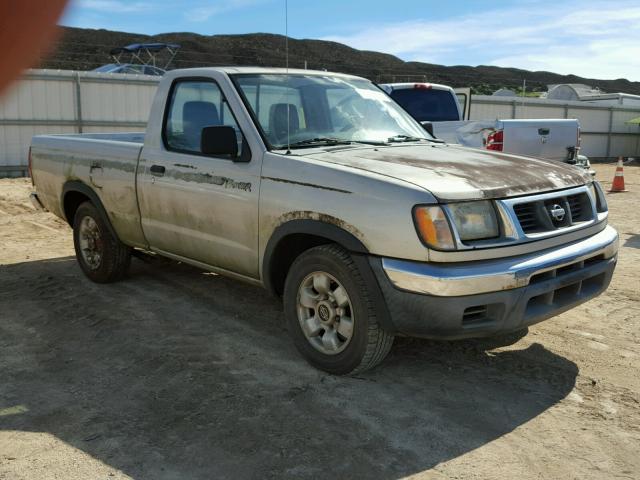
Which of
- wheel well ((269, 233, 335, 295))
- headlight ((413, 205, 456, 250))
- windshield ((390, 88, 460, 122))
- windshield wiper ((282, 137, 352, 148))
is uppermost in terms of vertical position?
windshield ((390, 88, 460, 122))

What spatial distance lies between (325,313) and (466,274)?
95 cm

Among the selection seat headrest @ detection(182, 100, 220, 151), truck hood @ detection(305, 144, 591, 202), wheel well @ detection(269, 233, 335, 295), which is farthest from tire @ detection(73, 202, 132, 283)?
truck hood @ detection(305, 144, 591, 202)

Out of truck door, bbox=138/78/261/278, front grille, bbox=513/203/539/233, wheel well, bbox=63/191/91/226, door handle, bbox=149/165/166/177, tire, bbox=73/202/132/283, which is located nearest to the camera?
front grille, bbox=513/203/539/233

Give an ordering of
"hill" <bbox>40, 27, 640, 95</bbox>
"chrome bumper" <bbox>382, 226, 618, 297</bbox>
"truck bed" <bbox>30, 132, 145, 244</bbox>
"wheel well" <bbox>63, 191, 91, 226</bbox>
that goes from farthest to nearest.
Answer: "hill" <bbox>40, 27, 640, 95</bbox>
"wheel well" <bbox>63, 191, 91, 226</bbox>
"truck bed" <bbox>30, 132, 145, 244</bbox>
"chrome bumper" <bbox>382, 226, 618, 297</bbox>

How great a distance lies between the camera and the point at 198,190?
468 centimetres

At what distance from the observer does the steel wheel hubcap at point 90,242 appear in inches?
238

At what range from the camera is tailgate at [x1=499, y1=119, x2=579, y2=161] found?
32.6 feet

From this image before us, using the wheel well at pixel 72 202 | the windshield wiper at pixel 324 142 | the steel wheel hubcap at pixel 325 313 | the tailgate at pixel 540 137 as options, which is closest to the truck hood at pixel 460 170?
the windshield wiper at pixel 324 142

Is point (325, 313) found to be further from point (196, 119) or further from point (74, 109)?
point (74, 109)

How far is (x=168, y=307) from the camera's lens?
17.9 feet

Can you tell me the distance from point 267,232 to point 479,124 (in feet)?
22.3

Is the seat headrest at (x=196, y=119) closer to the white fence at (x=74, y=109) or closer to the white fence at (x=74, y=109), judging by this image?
the white fence at (x=74, y=109)

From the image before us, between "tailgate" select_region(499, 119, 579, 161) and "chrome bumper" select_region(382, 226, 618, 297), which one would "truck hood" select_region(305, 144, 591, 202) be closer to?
"chrome bumper" select_region(382, 226, 618, 297)

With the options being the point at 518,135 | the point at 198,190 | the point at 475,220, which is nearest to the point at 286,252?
the point at 198,190
